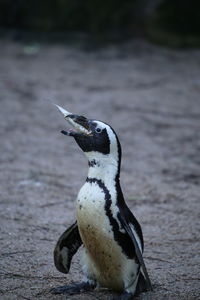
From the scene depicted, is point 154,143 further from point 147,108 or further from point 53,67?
point 53,67

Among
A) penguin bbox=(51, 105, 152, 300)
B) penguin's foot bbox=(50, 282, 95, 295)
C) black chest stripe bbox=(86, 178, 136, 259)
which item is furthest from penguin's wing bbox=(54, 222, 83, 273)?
black chest stripe bbox=(86, 178, 136, 259)

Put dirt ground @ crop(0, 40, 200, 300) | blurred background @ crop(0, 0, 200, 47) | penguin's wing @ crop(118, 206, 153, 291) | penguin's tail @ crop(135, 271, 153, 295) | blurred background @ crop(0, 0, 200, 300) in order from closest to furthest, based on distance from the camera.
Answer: penguin's wing @ crop(118, 206, 153, 291)
penguin's tail @ crop(135, 271, 153, 295)
dirt ground @ crop(0, 40, 200, 300)
blurred background @ crop(0, 0, 200, 300)
blurred background @ crop(0, 0, 200, 47)

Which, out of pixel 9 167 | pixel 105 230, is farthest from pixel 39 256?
pixel 9 167

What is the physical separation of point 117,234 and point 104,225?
0.29 ft

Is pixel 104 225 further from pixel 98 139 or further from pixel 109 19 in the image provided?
pixel 109 19

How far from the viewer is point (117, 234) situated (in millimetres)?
3227

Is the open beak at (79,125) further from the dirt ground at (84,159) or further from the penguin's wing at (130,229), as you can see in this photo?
the dirt ground at (84,159)

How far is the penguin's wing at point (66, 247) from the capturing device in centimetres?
346

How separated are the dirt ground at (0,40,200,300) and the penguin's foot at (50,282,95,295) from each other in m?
0.05

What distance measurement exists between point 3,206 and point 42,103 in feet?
11.8

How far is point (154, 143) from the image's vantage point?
6.88 m

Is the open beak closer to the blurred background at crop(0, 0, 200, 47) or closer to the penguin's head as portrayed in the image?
the penguin's head

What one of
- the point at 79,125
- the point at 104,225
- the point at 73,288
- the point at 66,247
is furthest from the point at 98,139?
the point at 73,288

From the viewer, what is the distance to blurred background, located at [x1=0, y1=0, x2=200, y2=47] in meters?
11.1
